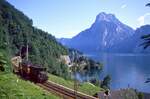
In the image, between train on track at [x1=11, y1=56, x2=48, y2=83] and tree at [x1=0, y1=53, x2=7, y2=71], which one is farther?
train on track at [x1=11, y1=56, x2=48, y2=83]

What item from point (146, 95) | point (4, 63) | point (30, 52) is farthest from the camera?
point (30, 52)

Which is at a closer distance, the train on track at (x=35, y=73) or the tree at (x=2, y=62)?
the tree at (x=2, y=62)

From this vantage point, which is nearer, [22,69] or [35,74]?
[35,74]

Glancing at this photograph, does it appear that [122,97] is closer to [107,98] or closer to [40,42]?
[107,98]

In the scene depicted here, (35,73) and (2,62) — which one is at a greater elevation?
(2,62)

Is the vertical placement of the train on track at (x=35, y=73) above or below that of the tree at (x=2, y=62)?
below

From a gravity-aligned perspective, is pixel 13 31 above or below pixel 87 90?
above

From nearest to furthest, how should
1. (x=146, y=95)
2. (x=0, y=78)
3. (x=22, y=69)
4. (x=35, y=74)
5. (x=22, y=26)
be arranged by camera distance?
(x=0, y=78) < (x=35, y=74) < (x=22, y=69) < (x=146, y=95) < (x=22, y=26)

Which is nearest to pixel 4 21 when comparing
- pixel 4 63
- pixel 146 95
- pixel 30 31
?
pixel 30 31

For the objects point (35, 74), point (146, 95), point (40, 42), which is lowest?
point (146, 95)

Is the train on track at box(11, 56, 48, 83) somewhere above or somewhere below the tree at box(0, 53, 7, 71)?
below

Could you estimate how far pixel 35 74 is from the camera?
4472 cm

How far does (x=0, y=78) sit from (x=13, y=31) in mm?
145386

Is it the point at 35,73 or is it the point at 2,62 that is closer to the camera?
the point at 2,62
